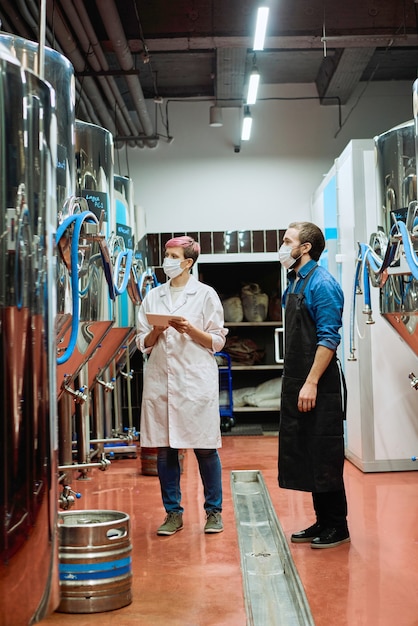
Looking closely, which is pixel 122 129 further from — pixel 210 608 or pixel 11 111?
pixel 11 111

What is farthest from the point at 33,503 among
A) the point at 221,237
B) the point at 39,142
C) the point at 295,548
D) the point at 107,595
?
the point at 221,237

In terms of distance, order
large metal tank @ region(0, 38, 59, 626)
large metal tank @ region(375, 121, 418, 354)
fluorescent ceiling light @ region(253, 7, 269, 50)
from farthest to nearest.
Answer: fluorescent ceiling light @ region(253, 7, 269, 50), large metal tank @ region(375, 121, 418, 354), large metal tank @ region(0, 38, 59, 626)

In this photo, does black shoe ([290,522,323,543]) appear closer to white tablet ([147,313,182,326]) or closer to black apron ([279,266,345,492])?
black apron ([279,266,345,492])

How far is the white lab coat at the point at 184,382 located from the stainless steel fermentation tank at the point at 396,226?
856 mm

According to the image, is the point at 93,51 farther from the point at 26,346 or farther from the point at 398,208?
the point at 26,346

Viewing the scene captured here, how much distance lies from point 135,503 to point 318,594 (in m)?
1.89

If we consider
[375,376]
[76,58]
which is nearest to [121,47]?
[76,58]

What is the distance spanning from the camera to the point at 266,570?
10.2 ft

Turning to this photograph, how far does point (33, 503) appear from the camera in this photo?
1.11 meters

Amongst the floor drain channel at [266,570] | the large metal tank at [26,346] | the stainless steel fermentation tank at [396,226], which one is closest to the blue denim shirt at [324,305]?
the stainless steel fermentation tank at [396,226]

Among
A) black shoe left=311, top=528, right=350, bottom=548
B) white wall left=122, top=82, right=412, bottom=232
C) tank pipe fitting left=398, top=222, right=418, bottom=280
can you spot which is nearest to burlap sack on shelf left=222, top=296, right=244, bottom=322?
white wall left=122, top=82, right=412, bottom=232

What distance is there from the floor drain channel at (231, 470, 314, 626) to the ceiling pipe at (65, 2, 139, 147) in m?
3.37

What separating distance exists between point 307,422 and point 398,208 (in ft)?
3.87

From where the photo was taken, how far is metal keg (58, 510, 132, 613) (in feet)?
8.43
